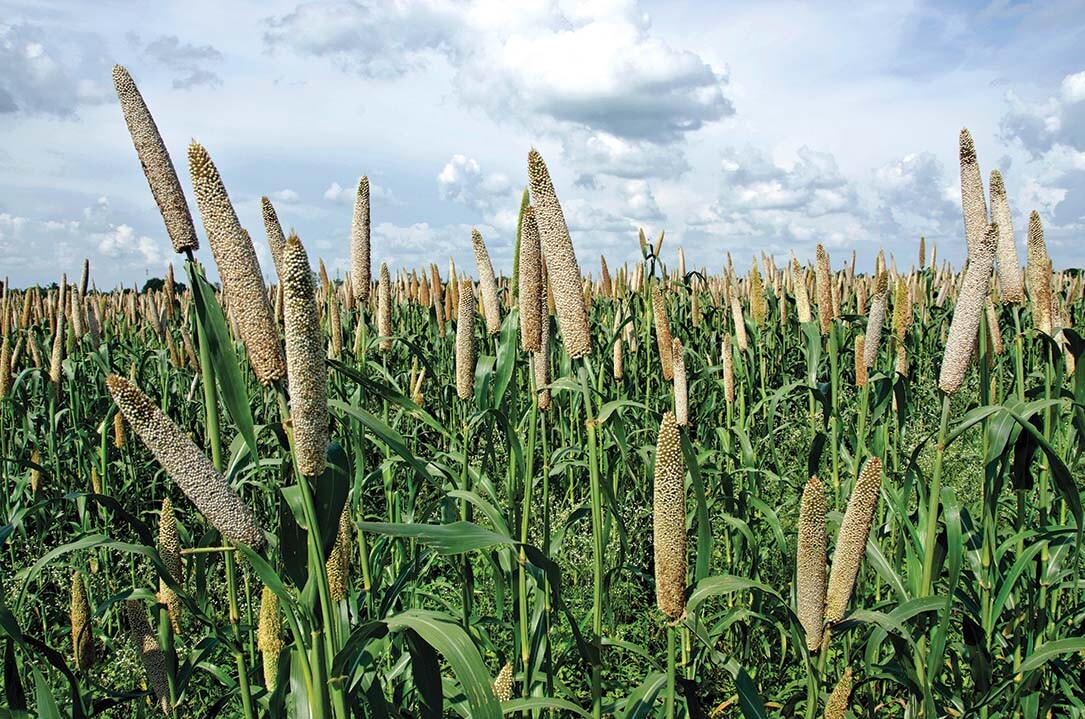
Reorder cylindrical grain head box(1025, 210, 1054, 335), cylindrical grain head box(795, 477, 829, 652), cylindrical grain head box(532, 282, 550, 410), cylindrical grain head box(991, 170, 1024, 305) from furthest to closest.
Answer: cylindrical grain head box(1025, 210, 1054, 335) → cylindrical grain head box(991, 170, 1024, 305) → cylindrical grain head box(532, 282, 550, 410) → cylindrical grain head box(795, 477, 829, 652)

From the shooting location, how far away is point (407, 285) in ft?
37.9

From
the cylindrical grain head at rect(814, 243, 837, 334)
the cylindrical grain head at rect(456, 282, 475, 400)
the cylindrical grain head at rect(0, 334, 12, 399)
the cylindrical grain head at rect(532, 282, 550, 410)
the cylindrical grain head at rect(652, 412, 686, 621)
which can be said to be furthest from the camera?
the cylindrical grain head at rect(0, 334, 12, 399)

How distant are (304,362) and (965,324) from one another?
162 centimetres

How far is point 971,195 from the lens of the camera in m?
2.36

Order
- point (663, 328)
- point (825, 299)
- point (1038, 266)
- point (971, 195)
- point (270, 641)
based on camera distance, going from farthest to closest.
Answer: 1. point (825, 299)
2. point (1038, 266)
3. point (663, 328)
4. point (971, 195)
5. point (270, 641)

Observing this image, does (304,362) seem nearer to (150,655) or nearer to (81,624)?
(150,655)

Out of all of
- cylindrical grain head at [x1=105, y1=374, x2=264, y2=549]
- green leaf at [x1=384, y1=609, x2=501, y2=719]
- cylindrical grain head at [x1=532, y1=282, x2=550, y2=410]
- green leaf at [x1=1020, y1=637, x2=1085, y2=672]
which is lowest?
green leaf at [x1=1020, y1=637, x2=1085, y2=672]

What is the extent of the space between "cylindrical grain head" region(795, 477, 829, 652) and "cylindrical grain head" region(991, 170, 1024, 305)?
1438 mm

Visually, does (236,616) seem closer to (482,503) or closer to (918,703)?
(482,503)

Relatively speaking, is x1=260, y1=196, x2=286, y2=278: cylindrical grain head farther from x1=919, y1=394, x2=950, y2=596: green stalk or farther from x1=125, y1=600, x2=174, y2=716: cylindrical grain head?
x1=919, y1=394, x2=950, y2=596: green stalk

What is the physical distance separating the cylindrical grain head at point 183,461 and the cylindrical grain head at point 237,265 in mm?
166

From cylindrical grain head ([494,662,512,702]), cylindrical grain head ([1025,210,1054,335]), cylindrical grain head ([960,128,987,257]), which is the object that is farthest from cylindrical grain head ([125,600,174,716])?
cylindrical grain head ([1025,210,1054,335])

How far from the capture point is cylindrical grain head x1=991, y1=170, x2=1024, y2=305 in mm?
2631

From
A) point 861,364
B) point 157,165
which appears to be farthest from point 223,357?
point 861,364
